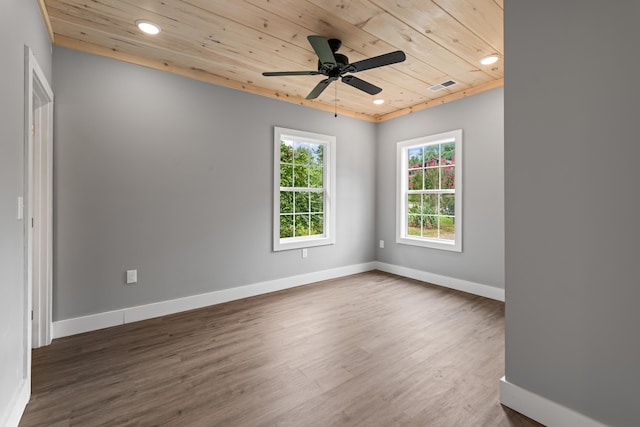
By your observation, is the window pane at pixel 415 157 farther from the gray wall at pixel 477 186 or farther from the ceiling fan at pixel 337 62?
the ceiling fan at pixel 337 62

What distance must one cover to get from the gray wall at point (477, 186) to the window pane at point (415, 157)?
0.74ft

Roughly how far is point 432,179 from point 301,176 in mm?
1985

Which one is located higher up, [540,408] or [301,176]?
[301,176]

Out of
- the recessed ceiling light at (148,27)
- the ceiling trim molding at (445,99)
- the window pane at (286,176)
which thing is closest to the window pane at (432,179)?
the ceiling trim molding at (445,99)

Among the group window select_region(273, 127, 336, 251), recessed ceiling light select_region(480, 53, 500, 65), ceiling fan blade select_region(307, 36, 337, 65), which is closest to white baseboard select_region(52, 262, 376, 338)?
window select_region(273, 127, 336, 251)

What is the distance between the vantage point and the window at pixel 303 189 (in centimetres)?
415

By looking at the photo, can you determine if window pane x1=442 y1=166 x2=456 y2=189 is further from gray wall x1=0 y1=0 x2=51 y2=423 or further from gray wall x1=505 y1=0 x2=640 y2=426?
gray wall x1=0 y1=0 x2=51 y2=423

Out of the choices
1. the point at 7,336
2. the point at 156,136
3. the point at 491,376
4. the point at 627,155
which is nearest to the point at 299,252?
the point at 156,136

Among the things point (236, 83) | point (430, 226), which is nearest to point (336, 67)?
point (236, 83)

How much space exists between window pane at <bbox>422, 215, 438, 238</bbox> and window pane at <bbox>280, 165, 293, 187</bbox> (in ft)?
7.08

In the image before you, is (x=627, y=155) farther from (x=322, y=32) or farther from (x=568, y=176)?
(x=322, y=32)

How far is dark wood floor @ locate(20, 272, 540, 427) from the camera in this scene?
1740 mm

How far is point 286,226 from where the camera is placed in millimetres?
4344

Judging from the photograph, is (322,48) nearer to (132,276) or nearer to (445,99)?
(445,99)
